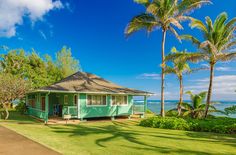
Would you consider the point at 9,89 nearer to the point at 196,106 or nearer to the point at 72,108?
the point at 72,108

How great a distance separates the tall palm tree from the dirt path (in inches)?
402

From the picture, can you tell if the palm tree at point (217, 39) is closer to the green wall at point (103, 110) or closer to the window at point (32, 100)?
the green wall at point (103, 110)

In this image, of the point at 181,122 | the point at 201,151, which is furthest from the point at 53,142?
the point at 181,122

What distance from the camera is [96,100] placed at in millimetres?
18281

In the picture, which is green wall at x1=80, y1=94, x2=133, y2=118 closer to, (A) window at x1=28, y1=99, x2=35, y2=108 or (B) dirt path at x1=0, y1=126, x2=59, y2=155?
(A) window at x1=28, y1=99, x2=35, y2=108

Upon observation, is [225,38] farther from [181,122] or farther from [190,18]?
[181,122]

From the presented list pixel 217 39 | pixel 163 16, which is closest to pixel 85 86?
pixel 163 16

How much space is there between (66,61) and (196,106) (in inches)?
938

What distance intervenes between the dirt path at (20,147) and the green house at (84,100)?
244 inches

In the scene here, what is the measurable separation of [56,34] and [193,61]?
26.3 metres

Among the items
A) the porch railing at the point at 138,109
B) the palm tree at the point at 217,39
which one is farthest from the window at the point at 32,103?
the palm tree at the point at 217,39

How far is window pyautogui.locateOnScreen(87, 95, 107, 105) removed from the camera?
1789cm

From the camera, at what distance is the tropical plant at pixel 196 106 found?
18547 millimetres

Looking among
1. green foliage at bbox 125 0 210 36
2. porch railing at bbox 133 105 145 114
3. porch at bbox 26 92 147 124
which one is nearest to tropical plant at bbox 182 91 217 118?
porch railing at bbox 133 105 145 114
